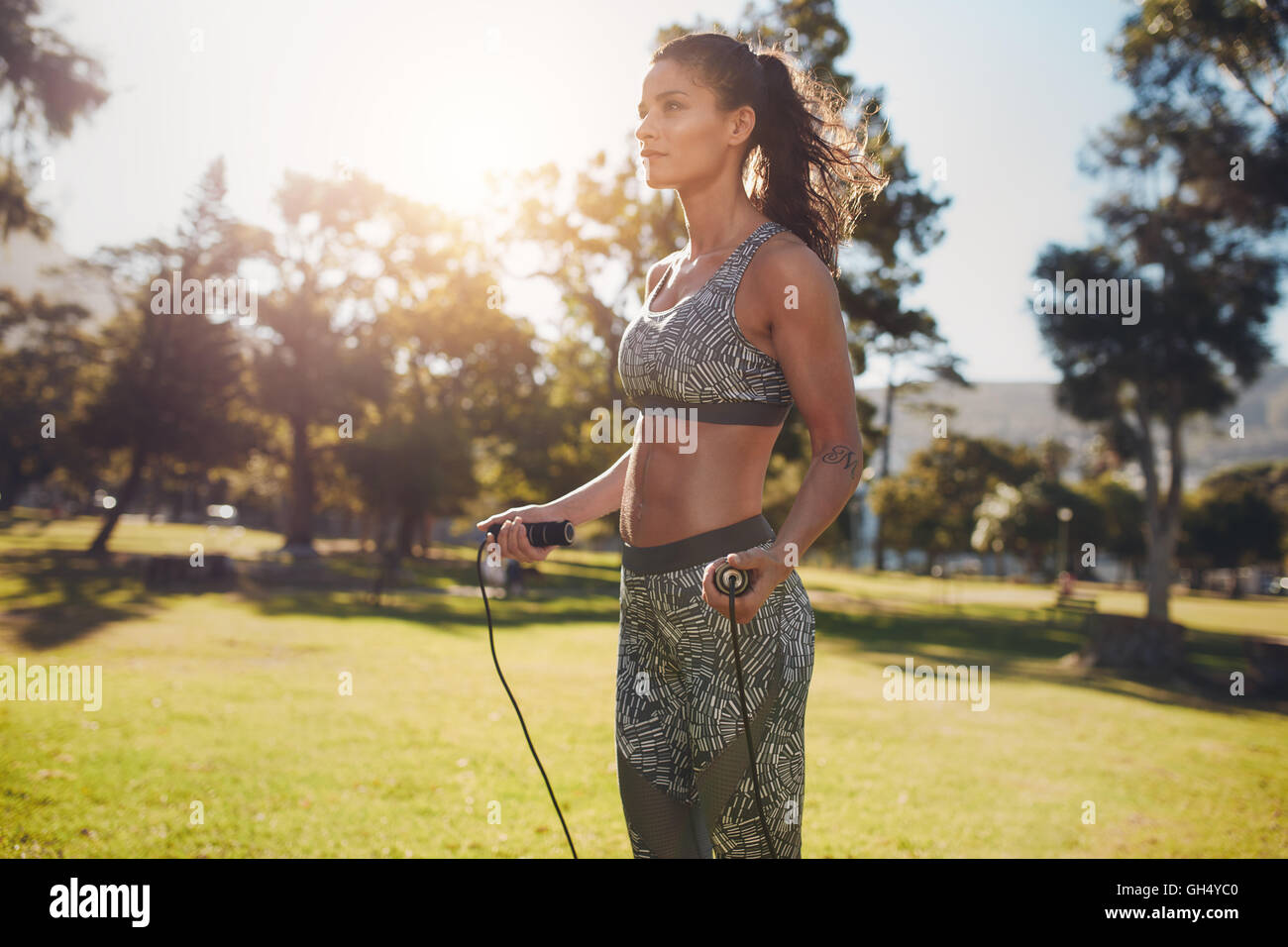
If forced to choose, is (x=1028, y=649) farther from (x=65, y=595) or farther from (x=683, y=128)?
(x=683, y=128)

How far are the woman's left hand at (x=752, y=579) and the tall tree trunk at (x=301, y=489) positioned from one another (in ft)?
140

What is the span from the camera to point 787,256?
206 centimetres

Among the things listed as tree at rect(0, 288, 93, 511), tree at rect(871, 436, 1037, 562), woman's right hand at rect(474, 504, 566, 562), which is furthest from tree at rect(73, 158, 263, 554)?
tree at rect(871, 436, 1037, 562)

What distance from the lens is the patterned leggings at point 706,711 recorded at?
2051 millimetres

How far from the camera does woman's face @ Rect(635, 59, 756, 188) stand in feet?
7.18

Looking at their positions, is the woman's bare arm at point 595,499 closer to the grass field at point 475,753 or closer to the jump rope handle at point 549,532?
the jump rope handle at point 549,532

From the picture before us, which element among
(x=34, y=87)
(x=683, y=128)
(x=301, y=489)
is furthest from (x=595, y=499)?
(x=301, y=489)

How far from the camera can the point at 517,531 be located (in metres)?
2.30

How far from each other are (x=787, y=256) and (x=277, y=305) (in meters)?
42.9

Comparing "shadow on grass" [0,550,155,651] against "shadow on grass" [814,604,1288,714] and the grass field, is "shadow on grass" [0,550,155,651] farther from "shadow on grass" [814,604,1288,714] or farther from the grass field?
"shadow on grass" [814,604,1288,714]

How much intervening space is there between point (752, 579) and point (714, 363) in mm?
528

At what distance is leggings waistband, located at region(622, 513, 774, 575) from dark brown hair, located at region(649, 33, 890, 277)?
78cm

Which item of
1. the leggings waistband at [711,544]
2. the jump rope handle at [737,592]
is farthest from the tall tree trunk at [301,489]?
the jump rope handle at [737,592]
